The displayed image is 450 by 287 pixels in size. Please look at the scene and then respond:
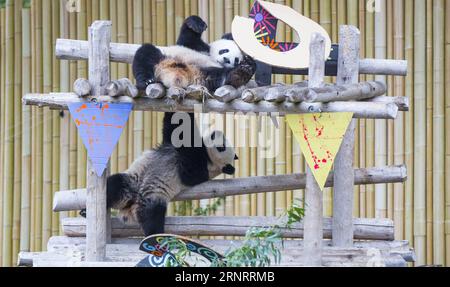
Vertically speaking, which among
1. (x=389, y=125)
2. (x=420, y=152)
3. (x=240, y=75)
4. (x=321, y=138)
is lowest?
(x=420, y=152)

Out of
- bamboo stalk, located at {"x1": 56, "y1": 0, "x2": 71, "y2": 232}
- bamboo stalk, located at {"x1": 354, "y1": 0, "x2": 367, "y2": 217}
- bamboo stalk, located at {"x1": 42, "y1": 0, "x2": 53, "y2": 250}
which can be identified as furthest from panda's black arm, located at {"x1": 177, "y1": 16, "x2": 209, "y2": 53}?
bamboo stalk, located at {"x1": 42, "y1": 0, "x2": 53, "y2": 250}

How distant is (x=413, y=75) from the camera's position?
8.19m

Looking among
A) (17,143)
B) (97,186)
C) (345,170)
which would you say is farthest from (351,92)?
(17,143)

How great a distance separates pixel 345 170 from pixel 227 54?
110cm

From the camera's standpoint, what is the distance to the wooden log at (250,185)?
701 centimetres

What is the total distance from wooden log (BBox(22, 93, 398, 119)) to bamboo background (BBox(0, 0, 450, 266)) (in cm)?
181

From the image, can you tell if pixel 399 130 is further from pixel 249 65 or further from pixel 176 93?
pixel 176 93

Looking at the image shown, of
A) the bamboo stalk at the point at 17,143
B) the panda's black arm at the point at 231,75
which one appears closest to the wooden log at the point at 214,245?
the panda's black arm at the point at 231,75

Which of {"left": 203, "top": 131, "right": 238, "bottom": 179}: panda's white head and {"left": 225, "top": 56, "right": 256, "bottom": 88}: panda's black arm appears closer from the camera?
{"left": 225, "top": 56, "right": 256, "bottom": 88}: panda's black arm

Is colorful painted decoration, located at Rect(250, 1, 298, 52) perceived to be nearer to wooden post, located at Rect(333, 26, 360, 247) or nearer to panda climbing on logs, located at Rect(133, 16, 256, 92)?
panda climbing on logs, located at Rect(133, 16, 256, 92)

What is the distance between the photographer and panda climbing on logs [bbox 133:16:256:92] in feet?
20.9

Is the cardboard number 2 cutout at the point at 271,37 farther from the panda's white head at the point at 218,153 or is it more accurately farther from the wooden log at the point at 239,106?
the panda's white head at the point at 218,153

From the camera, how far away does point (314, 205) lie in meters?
6.29
